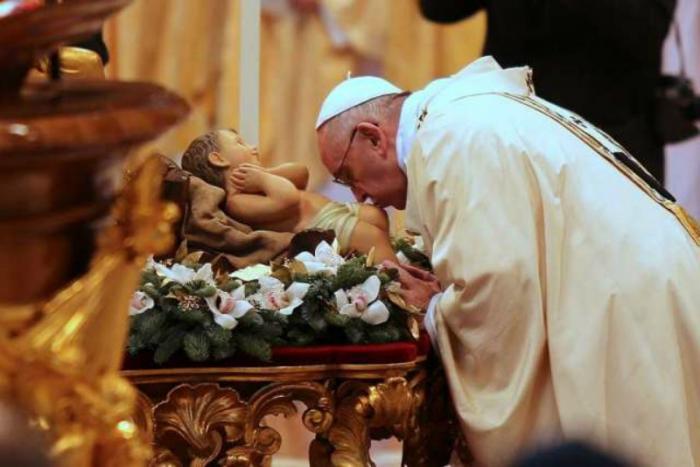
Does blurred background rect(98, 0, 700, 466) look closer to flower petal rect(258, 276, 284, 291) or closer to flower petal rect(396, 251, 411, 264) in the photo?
flower petal rect(396, 251, 411, 264)

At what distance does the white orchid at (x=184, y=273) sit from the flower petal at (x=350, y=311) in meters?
0.26

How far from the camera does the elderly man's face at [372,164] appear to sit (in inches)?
147

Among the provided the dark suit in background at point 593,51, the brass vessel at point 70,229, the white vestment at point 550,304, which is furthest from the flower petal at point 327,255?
the dark suit in background at point 593,51

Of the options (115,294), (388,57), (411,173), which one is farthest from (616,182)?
(388,57)

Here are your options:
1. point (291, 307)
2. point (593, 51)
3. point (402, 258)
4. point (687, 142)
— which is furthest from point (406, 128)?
point (687, 142)

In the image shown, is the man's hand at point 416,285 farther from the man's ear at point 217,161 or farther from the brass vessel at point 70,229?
the brass vessel at point 70,229

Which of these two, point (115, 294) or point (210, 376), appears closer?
point (115, 294)

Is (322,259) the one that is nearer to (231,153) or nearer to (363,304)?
(363,304)

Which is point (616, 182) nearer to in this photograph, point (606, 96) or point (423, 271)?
point (423, 271)

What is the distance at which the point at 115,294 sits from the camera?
4.83ft

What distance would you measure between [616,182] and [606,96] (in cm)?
185

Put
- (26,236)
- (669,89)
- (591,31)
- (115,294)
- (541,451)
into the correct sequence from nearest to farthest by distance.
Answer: (541,451) < (26,236) < (115,294) < (591,31) < (669,89)

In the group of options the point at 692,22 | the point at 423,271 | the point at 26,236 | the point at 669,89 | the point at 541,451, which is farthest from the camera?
the point at 692,22

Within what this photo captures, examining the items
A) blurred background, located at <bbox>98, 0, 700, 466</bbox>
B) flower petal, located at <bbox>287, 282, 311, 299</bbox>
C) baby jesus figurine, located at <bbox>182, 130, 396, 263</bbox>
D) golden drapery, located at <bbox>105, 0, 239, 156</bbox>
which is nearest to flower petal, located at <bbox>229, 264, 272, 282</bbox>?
flower petal, located at <bbox>287, 282, 311, 299</bbox>
